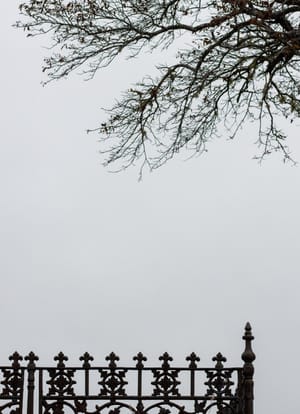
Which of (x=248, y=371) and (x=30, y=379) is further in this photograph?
(x=30, y=379)

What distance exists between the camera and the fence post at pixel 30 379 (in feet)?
47.9

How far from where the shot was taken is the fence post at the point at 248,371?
13125 mm

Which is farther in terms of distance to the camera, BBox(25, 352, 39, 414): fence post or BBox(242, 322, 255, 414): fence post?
BBox(25, 352, 39, 414): fence post

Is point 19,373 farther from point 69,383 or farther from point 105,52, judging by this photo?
point 105,52

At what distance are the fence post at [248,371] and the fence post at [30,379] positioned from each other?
3.10 meters

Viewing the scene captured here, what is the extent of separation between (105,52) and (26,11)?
4.67 feet

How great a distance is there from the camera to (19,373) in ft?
49.0

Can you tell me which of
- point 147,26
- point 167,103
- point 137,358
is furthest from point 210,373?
point 147,26

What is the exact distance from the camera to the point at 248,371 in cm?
1324

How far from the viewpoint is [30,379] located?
14.8 metres

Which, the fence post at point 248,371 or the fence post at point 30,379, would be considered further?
the fence post at point 30,379

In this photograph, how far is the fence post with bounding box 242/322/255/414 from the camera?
517 inches

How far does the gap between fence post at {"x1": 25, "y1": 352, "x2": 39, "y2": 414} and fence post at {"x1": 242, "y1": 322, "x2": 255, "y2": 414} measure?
3.10 metres

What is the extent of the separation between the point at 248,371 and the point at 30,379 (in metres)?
3.26
